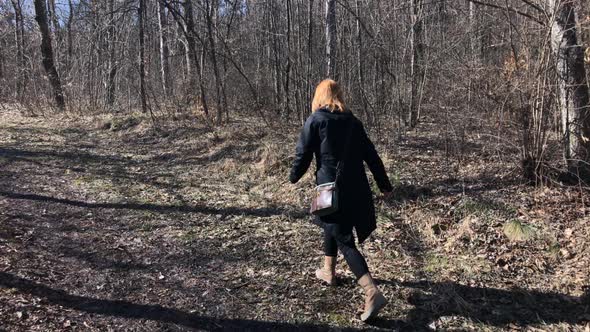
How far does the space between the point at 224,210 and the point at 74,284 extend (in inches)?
106

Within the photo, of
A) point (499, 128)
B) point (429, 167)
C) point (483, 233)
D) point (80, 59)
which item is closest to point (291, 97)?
point (429, 167)

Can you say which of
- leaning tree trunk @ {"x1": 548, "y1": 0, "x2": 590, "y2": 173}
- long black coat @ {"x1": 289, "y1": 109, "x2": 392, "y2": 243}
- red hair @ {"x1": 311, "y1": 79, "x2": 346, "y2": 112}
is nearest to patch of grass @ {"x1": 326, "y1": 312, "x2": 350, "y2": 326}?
long black coat @ {"x1": 289, "y1": 109, "x2": 392, "y2": 243}

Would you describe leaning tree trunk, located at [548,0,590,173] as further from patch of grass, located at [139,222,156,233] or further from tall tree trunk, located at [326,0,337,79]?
patch of grass, located at [139,222,156,233]

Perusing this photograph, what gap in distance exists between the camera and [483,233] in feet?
17.5

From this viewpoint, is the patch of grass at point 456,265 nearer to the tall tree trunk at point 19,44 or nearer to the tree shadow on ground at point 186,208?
the tree shadow on ground at point 186,208

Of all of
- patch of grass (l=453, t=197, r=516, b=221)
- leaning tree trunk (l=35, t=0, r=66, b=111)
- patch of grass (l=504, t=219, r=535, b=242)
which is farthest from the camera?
leaning tree trunk (l=35, t=0, r=66, b=111)

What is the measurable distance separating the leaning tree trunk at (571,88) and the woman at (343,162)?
3.15 m

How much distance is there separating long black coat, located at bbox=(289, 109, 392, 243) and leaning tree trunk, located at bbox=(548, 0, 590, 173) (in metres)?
3.12

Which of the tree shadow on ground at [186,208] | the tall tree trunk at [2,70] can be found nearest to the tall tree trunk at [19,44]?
the tall tree trunk at [2,70]

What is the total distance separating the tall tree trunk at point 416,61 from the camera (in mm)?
8689

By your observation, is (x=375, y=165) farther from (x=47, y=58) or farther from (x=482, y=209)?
(x=47, y=58)

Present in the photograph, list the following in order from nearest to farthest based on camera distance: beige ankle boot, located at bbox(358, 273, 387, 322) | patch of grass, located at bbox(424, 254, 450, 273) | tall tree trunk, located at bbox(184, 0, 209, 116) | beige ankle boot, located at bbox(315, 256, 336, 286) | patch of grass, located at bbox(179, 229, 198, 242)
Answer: beige ankle boot, located at bbox(358, 273, 387, 322) → beige ankle boot, located at bbox(315, 256, 336, 286) → patch of grass, located at bbox(424, 254, 450, 273) → patch of grass, located at bbox(179, 229, 198, 242) → tall tree trunk, located at bbox(184, 0, 209, 116)

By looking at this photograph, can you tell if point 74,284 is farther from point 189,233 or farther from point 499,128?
point 499,128

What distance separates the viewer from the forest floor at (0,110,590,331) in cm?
398
